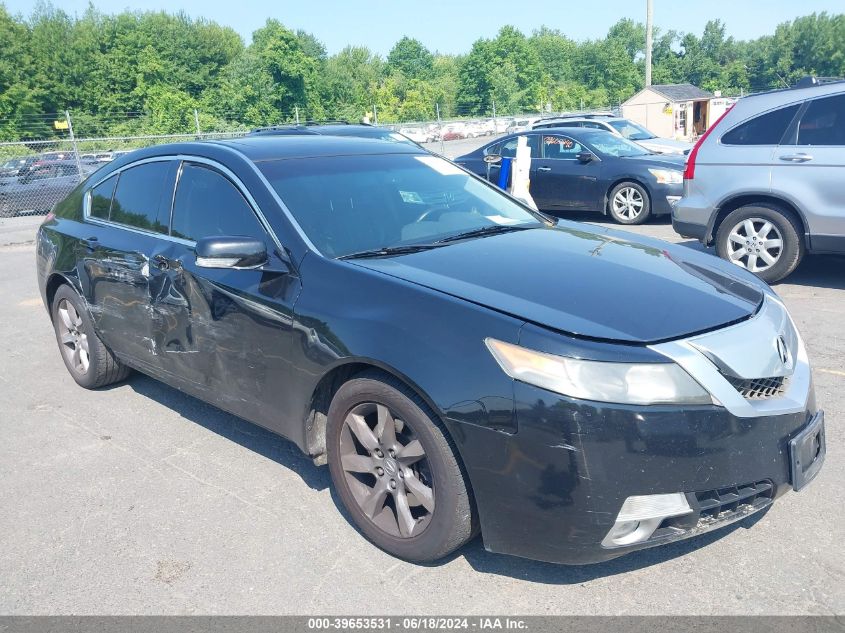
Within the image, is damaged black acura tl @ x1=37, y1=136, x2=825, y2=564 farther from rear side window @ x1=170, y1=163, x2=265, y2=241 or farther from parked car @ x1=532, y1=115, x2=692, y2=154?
parked car @ x1=532, y1=115, x2=692, y2=154

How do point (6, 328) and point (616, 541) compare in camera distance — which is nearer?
point (616, 541)

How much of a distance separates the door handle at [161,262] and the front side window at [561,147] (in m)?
9.02

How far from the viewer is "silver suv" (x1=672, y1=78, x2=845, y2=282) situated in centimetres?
666

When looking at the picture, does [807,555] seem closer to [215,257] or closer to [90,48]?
[215,257]

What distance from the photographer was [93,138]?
110 feet

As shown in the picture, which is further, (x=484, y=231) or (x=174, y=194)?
(x=174, y=194)

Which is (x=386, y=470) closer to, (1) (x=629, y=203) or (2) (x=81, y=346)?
(2) (x=81, y=346)

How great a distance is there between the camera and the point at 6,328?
732 cm

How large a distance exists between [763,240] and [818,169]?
0.79 meters

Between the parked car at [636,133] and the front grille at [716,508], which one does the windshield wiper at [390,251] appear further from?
the parked car at [636,133]

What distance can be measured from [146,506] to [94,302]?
5.66 feet

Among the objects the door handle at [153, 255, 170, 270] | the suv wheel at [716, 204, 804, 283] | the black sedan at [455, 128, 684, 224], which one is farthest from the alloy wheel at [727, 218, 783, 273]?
the door handle at [153, 255, 170, 270]

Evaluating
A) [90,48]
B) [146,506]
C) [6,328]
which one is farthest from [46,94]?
[146,506]

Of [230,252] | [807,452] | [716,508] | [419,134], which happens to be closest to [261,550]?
[230,252]
